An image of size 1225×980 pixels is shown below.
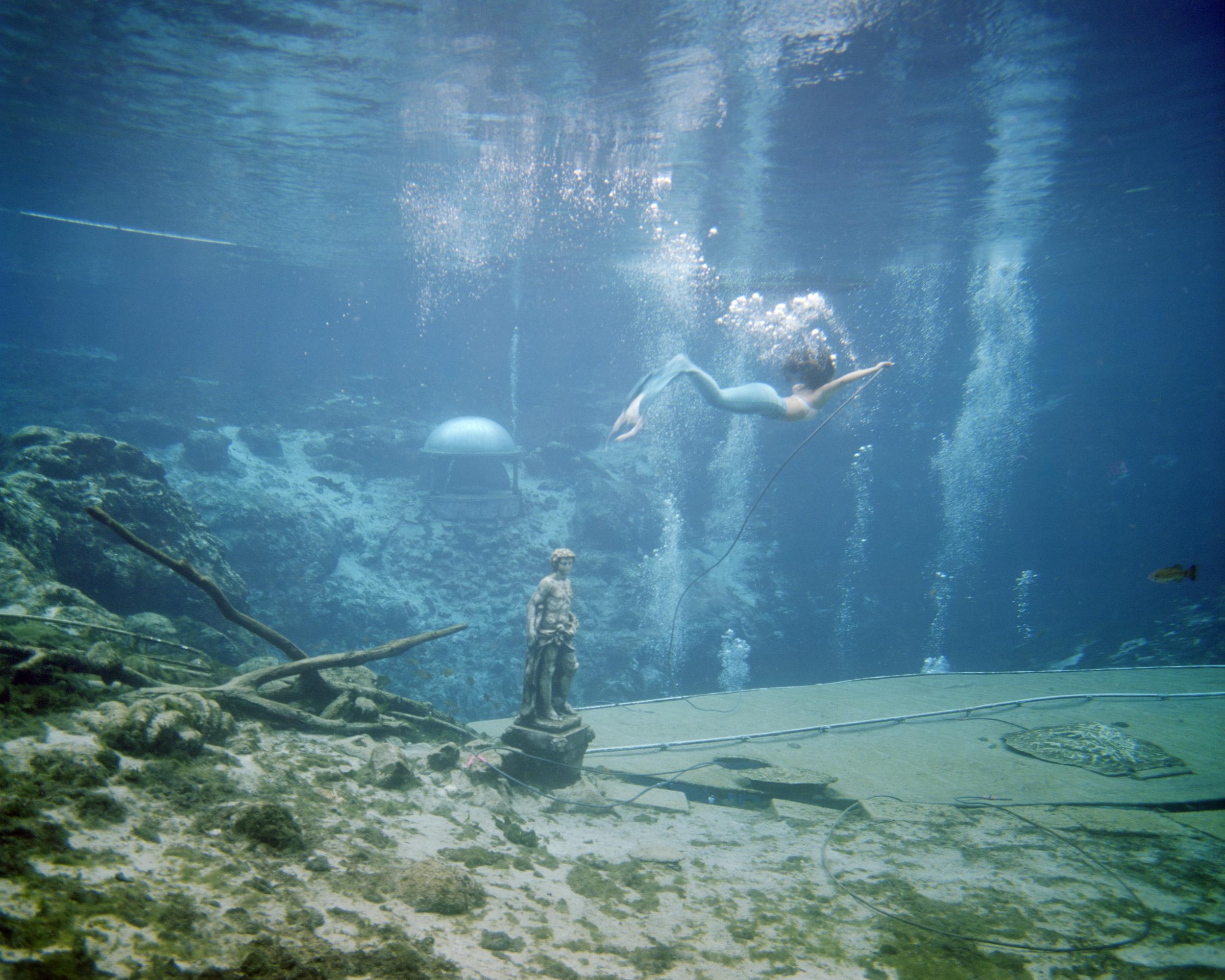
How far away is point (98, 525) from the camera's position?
912 centimetres

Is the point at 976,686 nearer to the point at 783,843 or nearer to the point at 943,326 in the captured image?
the point at 783,843

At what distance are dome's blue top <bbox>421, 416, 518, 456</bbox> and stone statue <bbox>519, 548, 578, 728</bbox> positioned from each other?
1362 centimetres

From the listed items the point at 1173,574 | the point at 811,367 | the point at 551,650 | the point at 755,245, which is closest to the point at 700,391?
the point at 811,367

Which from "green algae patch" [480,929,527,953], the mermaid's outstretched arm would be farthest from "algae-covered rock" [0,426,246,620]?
"green algae patch" [480,929,527,953]

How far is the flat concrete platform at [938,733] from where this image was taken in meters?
5.72

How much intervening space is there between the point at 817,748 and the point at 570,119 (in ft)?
49.8

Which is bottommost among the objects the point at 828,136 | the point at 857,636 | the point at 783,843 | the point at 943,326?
the point at 783,843

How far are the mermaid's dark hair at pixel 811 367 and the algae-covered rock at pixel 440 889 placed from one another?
14.5 ft

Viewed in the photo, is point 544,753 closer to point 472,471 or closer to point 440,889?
point 440,889

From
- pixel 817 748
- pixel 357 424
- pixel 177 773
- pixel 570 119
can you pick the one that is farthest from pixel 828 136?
pixel 357 424

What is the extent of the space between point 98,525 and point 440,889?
32.8ft

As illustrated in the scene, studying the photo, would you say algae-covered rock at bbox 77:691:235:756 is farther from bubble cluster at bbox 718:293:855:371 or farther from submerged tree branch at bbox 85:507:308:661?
bubble cluster at bbox 718:293:855:371

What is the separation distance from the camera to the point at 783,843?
187 inches

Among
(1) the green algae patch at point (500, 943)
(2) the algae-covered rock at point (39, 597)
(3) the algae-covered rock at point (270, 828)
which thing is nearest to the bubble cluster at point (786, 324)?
(2) the algae-covered rock at point (39, 597)
